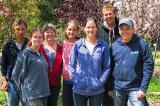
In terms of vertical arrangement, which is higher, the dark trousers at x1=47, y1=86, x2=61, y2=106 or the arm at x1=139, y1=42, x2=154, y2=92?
the arm at x1=139, y1=42, x2=154, y2=92

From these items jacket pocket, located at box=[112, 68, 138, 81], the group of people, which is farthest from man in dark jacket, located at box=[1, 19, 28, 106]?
jacket pocket, located at box=[112, 68, 138, 81]

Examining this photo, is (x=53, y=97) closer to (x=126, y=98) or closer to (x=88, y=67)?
(x=88, y=67)

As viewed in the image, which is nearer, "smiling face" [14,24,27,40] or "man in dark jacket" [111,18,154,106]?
"man in dark jacket" [111,18,154,106]

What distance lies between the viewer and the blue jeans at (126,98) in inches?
232

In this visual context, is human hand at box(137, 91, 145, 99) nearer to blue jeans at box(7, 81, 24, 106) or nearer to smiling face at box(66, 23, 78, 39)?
smiling face at box(66, 23, 78, 39)

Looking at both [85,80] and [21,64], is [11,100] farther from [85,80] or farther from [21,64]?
[85,80]

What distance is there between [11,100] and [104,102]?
1.42 meters

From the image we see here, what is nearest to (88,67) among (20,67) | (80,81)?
(80,81)

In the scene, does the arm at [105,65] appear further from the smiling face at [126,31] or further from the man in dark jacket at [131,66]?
the smiling face at [126,31]

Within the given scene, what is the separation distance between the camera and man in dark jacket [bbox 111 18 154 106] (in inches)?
231

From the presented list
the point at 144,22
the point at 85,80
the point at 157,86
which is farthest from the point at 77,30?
the point at 144,22

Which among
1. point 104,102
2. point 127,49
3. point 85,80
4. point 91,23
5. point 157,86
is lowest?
point 157,86

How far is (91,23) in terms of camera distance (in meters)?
6.11

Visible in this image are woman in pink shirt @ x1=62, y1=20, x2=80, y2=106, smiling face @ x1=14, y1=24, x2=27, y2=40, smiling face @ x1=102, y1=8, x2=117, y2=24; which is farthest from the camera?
woman in pink shirt @ x1=62, y1=20, x2=80, y2=106
